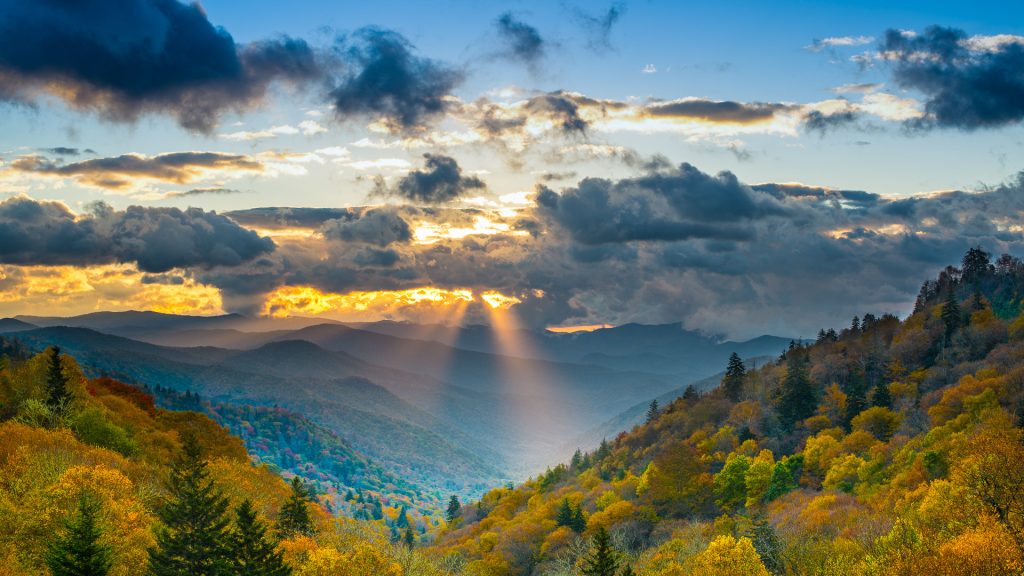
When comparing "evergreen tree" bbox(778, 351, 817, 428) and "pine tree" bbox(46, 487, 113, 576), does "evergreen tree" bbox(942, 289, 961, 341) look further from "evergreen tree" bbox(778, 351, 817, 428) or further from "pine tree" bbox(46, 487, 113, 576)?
"pine tree" bbox(46, 487, 113, 576)

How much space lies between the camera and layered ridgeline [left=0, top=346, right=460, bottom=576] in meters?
53.1

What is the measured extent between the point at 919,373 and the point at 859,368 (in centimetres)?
1846

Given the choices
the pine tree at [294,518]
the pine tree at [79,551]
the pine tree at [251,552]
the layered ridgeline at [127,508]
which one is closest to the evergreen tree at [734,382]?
the layered ridgeline at [127,508]

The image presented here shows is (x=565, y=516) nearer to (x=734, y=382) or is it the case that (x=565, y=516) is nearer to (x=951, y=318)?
(x=734, y=382)

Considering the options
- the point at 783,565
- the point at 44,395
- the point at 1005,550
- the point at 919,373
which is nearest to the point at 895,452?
the point at 783,565

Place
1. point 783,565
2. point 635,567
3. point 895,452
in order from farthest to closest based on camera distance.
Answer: point 895,452 → point 635,567 → point 783,565

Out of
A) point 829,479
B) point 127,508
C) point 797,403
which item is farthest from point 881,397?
point 127,508

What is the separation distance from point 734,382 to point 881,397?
53537 mm

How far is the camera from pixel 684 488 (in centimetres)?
12850

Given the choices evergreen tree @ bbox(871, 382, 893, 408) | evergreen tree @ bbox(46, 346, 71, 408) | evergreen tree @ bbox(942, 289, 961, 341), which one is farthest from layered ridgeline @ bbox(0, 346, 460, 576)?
evergreen tree @ bbox(942, 289, 961, 341)

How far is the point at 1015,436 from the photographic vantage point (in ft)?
285

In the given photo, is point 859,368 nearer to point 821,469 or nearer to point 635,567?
point 821,469

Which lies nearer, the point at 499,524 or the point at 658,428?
the point at 499,524

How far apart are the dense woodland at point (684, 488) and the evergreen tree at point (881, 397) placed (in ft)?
1.24
